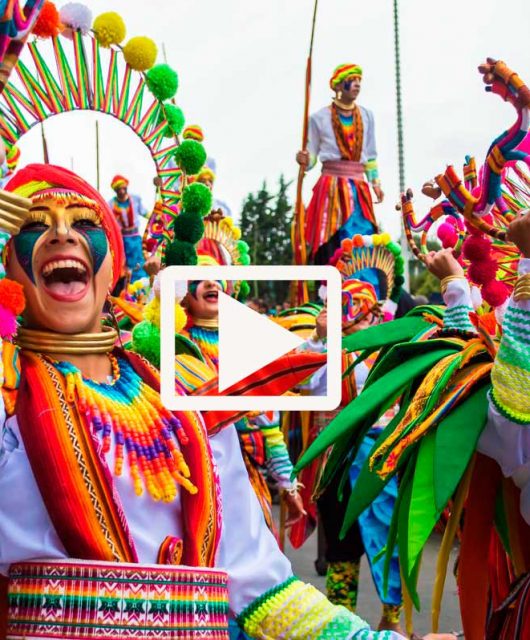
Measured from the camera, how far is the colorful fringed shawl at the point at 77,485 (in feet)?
7.06

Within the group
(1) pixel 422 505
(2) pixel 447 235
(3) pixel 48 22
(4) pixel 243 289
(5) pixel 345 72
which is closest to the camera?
(1) pixel 422 505

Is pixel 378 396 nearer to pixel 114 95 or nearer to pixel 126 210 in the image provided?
pixel 114 95

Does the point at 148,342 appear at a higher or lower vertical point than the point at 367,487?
higher

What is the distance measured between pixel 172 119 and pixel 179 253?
2.34 feet

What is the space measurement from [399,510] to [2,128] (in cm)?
138

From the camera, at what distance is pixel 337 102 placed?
673 centimetres

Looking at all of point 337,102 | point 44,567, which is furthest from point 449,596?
point 44,567

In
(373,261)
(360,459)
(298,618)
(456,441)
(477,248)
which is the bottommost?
(298,618)

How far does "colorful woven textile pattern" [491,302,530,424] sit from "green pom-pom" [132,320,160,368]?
97 centimetres

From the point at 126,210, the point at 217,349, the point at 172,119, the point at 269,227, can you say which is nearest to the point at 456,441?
the point at 172,119

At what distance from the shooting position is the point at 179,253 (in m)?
2.61

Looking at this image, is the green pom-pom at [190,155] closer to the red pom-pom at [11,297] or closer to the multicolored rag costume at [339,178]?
the red pom-pom at [11,297]

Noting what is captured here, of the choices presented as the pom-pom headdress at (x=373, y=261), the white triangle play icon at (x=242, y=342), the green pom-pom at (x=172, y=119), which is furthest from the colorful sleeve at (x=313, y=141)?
the white triangle play icon at (x=242, y=342)

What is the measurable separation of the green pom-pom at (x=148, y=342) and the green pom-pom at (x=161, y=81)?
78 centimetres
